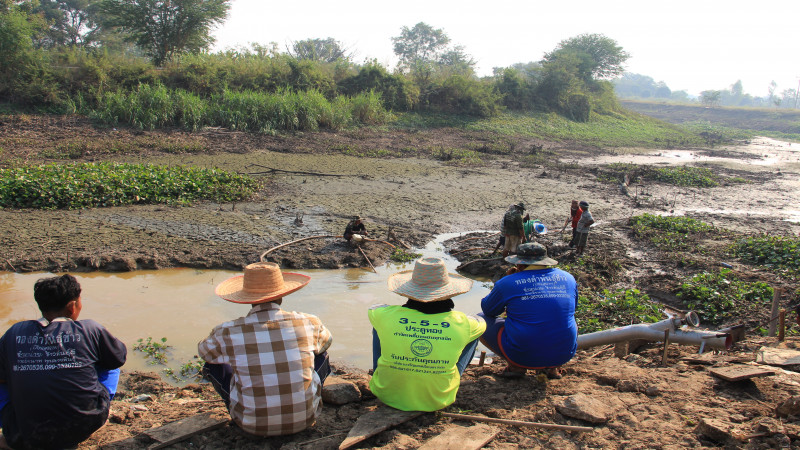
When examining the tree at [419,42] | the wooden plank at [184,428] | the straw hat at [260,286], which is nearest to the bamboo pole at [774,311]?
the straw hat at [260,286]

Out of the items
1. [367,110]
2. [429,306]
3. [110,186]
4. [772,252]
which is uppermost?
[367,110]

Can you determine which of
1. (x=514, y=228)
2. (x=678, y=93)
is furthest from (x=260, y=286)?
(x=678, y=93)

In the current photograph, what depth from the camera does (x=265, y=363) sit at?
11.1ft

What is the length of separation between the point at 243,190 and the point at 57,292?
32.6ft

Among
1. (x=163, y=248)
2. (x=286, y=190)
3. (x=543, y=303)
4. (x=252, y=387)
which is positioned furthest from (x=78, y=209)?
(x=543, y=303)

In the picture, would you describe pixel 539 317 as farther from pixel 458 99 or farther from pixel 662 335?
pixel 458 99

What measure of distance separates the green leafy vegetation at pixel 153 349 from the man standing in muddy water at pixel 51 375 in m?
2.50

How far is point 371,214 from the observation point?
12633mm

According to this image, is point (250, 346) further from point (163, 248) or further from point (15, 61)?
point (15, 61)

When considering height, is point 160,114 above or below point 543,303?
above

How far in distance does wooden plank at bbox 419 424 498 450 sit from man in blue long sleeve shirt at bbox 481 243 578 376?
37.3 inches

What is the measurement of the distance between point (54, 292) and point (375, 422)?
2.22 metres

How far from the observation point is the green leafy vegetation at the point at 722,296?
7.26 metres

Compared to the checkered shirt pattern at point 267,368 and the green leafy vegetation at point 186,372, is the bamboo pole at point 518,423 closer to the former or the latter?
the checkered shirt pattern at point 267,368
